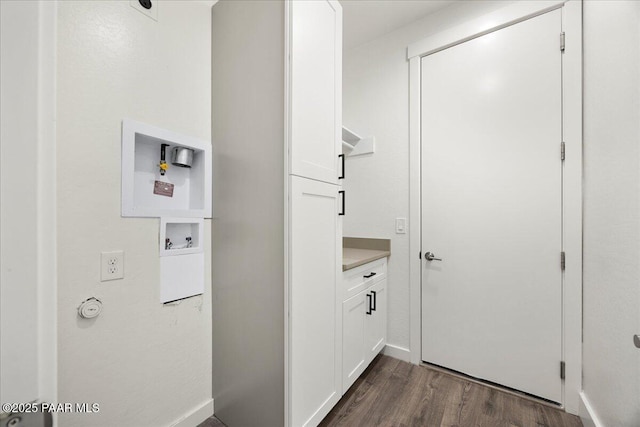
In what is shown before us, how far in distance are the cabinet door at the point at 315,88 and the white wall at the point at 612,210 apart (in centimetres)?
124

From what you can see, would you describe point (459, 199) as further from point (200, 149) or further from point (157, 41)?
point (157, 41)

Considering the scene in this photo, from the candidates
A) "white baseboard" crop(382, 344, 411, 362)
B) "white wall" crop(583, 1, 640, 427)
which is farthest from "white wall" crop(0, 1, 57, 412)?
"white baseboard" crop(382, 344, 411, 362)

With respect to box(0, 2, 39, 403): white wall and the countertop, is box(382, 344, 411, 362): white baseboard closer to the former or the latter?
the countertop

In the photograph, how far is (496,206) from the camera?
167cm

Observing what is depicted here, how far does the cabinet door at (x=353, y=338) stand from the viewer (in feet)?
4.87

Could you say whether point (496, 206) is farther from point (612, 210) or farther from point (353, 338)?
point (353, 338)

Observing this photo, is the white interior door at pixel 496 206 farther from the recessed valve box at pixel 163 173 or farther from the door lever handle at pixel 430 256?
the recessed valve box at pixel 163 173

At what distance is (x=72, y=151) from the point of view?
0.96 m

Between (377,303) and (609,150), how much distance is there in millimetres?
1553

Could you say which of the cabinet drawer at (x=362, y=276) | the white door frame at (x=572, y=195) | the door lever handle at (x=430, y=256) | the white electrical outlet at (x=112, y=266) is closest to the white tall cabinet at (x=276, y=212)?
the cabinet drawer at (x=362, y=276)

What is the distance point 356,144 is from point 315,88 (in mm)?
1083

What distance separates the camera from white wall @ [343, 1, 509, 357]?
6.63ft

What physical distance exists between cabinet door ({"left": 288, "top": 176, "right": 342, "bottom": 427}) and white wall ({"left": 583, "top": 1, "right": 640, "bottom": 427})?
1.21 meters

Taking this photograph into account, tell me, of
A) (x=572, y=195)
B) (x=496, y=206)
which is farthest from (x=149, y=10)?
(x=572, y=195)
